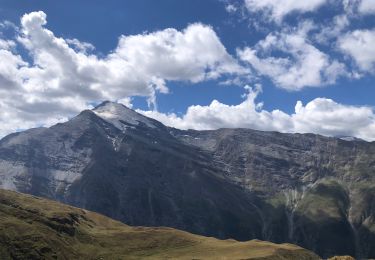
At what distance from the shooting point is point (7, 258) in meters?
200

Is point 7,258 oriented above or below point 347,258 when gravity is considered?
below

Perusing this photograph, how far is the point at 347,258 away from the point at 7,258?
133453mm

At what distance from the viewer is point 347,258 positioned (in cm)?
12375

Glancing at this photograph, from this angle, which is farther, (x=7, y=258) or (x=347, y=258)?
(x=7, y=258)
